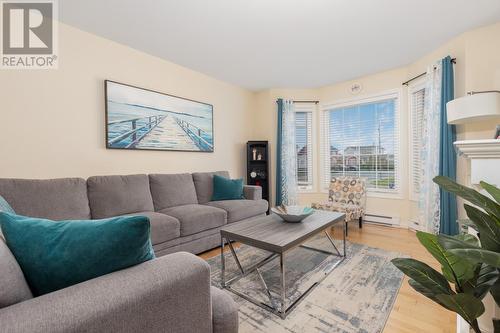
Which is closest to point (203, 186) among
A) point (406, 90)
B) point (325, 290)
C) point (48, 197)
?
point (48, 197)

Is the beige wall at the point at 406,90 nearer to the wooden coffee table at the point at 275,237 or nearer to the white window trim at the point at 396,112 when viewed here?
the white window trim at the point at 396,112

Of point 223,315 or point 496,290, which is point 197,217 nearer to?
point 223,315

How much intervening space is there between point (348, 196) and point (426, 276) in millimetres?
3056

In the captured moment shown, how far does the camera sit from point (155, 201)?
279 centimetres

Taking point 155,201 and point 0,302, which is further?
point 155,201

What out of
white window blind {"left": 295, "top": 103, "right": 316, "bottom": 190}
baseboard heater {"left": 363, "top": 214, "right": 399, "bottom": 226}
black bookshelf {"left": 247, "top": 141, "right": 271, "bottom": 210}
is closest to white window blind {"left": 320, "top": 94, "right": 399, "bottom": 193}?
white window blind {"left": 295, "top": 103, "right": 316, "bottom": 190}

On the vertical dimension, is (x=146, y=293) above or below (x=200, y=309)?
above

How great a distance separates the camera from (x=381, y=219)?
3805 mm

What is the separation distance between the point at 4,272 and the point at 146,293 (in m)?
0.37

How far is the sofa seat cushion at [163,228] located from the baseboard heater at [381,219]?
10.6ft

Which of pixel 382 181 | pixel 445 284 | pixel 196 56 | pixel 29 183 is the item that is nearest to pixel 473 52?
pixel 382 181

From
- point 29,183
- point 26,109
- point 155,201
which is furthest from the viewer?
point 155,201

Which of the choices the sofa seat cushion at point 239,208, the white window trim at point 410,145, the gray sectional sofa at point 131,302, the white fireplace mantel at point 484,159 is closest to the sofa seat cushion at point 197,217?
the sofa seat cushion at point 239,208

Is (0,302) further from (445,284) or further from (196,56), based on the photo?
(196,56)
